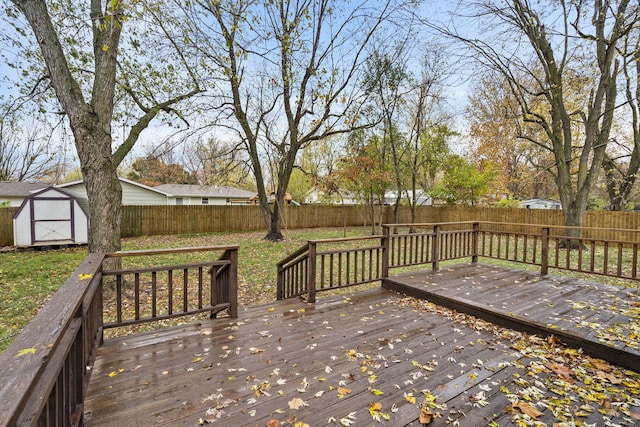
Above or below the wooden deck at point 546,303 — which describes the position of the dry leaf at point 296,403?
below


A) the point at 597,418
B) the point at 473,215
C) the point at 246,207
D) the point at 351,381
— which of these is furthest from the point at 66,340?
the point at 473,215

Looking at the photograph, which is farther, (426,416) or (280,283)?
(280,283)

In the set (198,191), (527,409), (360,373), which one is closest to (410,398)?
(360,373)

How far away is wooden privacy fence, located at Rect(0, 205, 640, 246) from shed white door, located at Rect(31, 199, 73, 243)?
152 centimetres

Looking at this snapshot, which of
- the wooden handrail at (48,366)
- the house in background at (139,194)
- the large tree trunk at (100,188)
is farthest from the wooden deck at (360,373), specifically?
the house in background at (139,194)

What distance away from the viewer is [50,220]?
9281 mm

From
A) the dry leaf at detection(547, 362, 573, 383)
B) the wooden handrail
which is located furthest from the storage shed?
the dry leaf at detection(547, 362, 573, 383)

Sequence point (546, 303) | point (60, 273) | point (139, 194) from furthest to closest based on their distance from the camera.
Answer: point (139, 194), point (60, 273), point (546, 303)

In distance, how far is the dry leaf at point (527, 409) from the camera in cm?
198

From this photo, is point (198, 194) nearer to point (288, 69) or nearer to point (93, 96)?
Result: point (288, 69)

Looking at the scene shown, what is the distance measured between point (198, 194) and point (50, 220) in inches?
413

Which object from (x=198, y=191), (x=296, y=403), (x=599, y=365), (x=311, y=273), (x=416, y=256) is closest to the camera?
(x=296, y=403)

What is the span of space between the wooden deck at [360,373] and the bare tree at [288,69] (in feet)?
21.5

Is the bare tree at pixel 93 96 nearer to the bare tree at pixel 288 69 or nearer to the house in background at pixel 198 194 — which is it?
the bare tree at pixel 288 69
